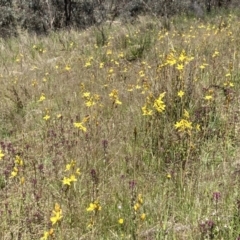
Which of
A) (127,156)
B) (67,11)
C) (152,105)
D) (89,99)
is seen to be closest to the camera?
(127,156)

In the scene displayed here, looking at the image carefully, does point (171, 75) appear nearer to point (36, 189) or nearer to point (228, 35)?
point (36, 189)

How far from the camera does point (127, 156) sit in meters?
2.61

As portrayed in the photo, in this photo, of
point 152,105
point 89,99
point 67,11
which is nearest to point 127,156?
point 152,105

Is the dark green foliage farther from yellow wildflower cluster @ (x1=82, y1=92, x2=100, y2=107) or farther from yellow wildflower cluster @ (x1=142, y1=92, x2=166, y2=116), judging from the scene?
yellow wildflower cluster @ (x1=142, y1=92, x2=166, y2=116)

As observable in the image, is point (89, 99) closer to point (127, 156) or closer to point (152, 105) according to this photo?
point (152, 105)

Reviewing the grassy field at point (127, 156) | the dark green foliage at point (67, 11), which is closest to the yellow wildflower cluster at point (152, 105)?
the grassy field at point (127, 156)

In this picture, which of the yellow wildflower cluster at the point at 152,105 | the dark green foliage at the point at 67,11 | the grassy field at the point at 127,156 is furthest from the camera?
the dark green foliage at the point at 67,11

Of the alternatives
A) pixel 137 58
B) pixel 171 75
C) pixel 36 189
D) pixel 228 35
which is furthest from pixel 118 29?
pixel 36 189

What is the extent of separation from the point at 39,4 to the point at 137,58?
8419 mm

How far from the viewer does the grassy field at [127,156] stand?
6.46ft

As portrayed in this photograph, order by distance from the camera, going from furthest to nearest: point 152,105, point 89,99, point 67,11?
point 67,11 → point 89,99 → point 152,105

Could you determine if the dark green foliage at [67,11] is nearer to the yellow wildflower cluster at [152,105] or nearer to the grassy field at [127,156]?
the grassy field at [127,156]

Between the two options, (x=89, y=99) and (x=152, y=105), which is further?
(x=89, y=99)

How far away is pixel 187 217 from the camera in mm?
1939
